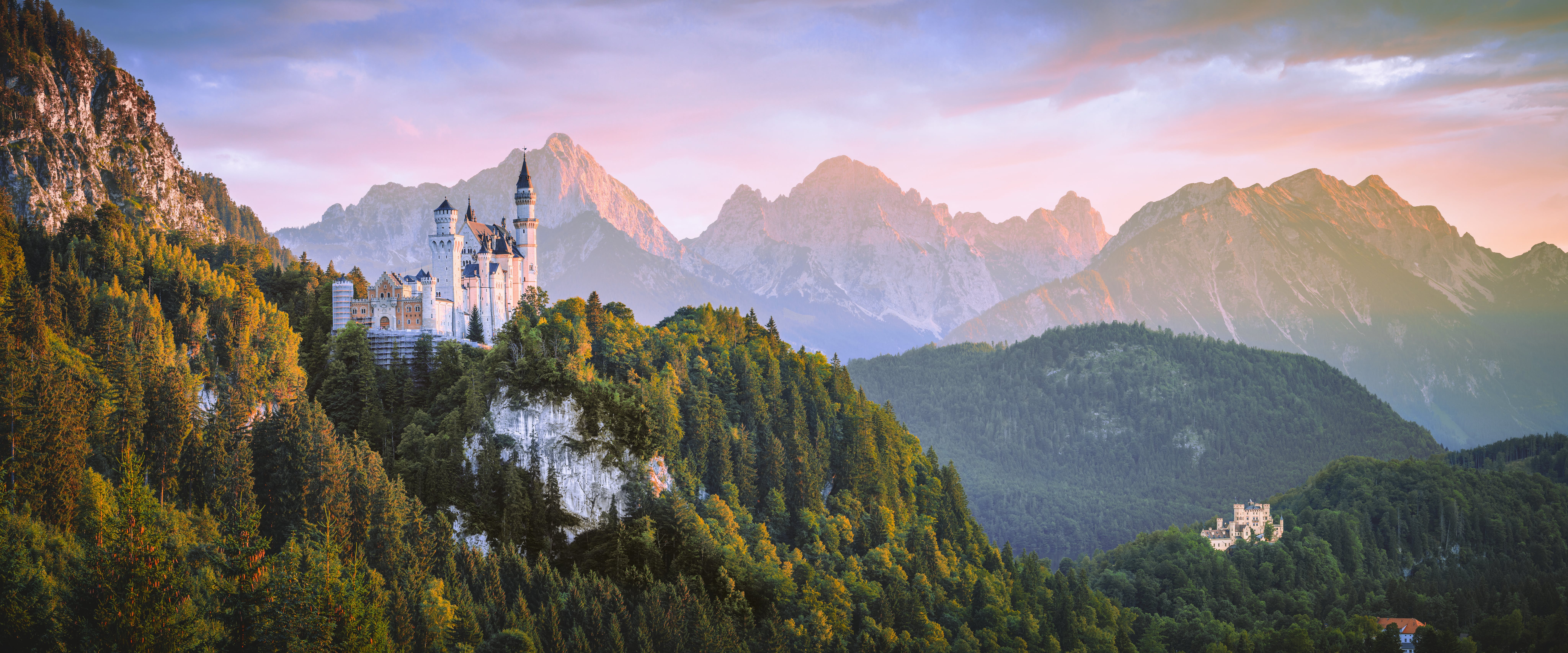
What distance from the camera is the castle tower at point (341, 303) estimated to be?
116 meters

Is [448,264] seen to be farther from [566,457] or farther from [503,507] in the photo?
[503,507]

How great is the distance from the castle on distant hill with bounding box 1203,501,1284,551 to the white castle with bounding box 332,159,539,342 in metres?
108

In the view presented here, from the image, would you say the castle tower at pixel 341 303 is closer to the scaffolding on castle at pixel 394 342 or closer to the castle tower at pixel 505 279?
the scaffolding on castle at pixel 394 342

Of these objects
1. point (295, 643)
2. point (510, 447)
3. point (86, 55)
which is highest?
point (86, 55)

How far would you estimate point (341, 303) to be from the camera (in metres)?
116

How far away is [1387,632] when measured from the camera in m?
121

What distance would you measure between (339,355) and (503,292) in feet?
74.9

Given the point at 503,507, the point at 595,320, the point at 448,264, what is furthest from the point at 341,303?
the point at 503,507

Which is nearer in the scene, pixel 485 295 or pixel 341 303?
pixel 341 303

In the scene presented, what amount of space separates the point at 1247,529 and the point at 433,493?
128378 millimetres

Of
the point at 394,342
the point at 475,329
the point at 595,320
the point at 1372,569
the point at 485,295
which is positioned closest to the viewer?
the point at 394,342

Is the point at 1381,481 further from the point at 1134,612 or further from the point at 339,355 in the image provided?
the point at 339,355

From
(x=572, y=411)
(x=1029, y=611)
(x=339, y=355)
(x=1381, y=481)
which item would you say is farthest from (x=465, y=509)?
(x=1381, y=481)

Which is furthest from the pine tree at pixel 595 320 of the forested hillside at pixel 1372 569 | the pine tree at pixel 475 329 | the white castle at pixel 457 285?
the forested hillside at pixel 1372 569
